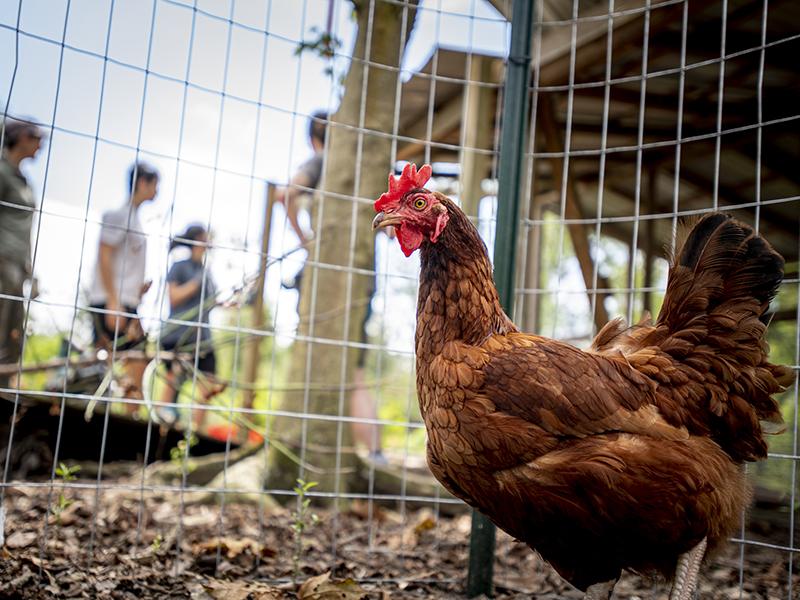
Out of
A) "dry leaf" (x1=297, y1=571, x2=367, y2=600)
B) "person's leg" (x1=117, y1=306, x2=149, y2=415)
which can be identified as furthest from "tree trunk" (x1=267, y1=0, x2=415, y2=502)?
"dry leaf" (x1=297, y1=571, x2=367, y2=600)

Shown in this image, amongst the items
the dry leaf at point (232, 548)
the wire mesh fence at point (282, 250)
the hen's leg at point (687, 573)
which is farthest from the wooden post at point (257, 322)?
the hen's leg at point (687, 573)

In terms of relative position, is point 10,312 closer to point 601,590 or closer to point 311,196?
point 311,196

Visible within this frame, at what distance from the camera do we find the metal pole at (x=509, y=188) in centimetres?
321

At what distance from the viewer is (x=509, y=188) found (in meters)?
3.37

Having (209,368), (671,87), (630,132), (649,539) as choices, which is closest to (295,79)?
(649,539)

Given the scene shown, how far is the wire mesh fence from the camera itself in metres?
3.02

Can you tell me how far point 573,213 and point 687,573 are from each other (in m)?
4.41

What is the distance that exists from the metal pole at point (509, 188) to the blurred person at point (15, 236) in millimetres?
3398

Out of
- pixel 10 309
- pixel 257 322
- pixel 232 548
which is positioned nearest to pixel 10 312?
pixel 10 309

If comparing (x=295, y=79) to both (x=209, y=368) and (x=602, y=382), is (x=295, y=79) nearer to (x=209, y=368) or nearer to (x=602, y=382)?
(x=602, y=382)

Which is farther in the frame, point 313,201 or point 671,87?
point 671,87

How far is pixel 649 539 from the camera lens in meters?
2.30

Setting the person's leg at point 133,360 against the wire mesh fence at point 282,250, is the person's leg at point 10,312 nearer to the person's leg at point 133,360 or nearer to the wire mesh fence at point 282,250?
the wire mesh fence at point 282,250

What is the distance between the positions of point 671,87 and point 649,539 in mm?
5777
